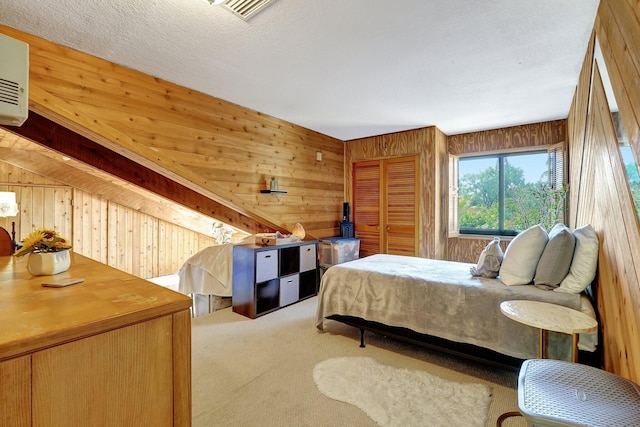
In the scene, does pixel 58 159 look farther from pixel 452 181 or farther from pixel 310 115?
pixel 452 181

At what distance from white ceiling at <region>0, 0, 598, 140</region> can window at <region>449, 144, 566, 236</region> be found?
1.01 m

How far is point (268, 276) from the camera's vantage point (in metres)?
3.58

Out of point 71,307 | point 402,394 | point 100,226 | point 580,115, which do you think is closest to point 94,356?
point 71,307

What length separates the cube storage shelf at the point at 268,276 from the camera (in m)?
3.44

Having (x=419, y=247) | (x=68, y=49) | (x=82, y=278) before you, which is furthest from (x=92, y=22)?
(x=419, y=247)

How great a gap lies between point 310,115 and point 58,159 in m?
3.98

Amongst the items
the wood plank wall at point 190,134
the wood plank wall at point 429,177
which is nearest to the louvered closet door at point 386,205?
the wood plank wall at point 429,177

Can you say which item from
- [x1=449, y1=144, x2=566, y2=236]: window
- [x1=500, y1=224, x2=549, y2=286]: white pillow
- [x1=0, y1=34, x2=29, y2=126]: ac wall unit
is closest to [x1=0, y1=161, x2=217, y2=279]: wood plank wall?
[x1=0, y1=34, x2=29, y2=126]: ac wall unit

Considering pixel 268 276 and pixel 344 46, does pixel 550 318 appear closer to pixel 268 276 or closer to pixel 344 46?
pixel 344 46

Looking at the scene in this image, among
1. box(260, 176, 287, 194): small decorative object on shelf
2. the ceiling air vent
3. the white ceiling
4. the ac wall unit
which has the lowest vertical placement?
box(260, 176, 287, 194): small decorative object on shelf

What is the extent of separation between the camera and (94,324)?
0.86m

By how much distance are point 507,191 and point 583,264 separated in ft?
9.53

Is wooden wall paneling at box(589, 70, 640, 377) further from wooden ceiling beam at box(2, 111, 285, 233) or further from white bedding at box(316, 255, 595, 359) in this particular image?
wooden ceiling beam at box(2, 111, 285, 233)

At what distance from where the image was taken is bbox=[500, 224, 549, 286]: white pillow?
7.32 feet
